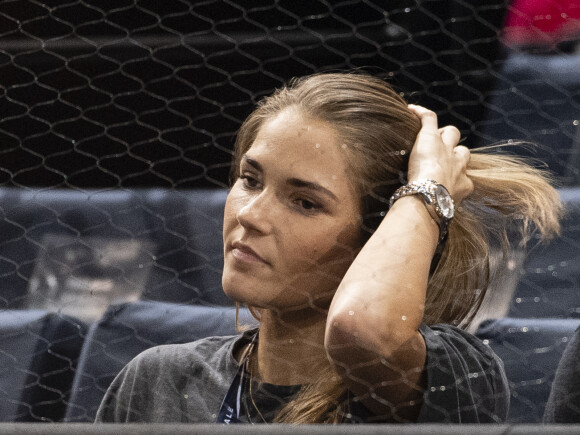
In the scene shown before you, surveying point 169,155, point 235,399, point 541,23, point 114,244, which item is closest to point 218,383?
point 235,399

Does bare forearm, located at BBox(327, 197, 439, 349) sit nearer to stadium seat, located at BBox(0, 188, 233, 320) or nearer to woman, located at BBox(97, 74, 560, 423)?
woman, located at BBox(97, 74, 560, 423)

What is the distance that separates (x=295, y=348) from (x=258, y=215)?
14cm

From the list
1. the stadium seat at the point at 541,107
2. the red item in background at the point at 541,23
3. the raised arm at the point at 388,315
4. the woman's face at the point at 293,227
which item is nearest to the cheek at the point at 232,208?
the woman's face at the point at 293,227

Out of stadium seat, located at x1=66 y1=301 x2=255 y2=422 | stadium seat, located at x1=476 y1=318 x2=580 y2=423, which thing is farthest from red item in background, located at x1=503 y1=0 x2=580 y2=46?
stadium seat, located at x1=66 y1=301 x2=255 y2=422

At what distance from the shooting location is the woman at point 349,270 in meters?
0.68

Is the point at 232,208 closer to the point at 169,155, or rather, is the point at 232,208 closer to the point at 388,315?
the point at 388,315

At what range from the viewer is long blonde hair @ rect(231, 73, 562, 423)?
30.8 inches

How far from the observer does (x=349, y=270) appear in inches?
27.4

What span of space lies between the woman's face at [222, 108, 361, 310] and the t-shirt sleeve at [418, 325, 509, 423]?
0.10 metres

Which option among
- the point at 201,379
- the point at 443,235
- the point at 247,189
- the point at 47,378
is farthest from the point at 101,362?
the point at 443,235

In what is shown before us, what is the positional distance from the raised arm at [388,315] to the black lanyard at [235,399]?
13 centimetres

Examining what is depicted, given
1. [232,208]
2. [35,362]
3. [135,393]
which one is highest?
[232,208]

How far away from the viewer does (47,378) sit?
1.08 m

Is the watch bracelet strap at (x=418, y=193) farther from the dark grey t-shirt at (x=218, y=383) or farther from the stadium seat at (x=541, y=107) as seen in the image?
the stadium seat at (x=541, y=107)
